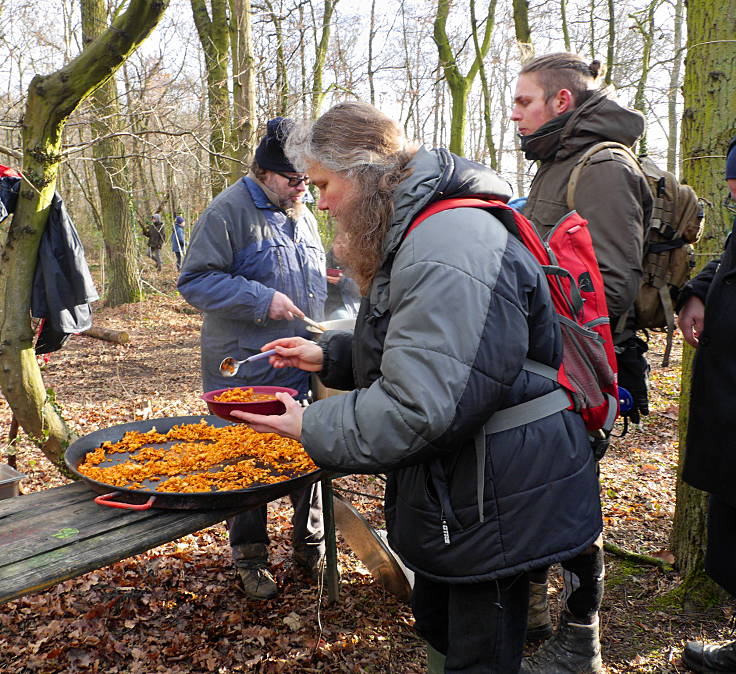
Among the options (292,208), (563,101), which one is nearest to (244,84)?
(292,208)

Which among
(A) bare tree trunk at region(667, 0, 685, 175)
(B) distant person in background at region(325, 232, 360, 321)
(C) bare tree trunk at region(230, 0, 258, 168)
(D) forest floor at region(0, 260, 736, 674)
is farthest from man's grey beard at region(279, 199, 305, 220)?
(A) bare tree trunk at region(667, 0, 685, 175)

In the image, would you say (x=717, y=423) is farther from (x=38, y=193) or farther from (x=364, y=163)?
(x=38, y=193)

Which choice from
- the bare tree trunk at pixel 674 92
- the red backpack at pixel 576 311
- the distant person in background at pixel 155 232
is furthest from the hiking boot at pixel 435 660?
the distant person in background at pixel 155 232

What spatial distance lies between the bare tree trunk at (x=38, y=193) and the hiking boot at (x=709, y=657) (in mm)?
3600

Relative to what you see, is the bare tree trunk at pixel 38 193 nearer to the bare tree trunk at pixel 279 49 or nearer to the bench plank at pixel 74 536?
the bench plank at pixel 74 536

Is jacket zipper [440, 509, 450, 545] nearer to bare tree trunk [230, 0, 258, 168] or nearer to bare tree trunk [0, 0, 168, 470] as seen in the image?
bare tree trunk [0, 0, 168, 470]

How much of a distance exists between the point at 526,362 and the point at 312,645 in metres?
1.97

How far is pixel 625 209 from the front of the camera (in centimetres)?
250

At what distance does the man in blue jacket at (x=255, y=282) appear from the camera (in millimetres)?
3160

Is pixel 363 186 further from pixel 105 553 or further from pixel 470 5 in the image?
pixel 470 5

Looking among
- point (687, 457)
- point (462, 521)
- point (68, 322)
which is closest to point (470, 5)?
point (68, 322)

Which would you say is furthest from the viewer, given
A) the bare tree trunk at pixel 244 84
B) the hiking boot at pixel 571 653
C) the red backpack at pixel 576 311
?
the bare tree trunk at pixel 244 84

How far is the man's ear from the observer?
276 cm

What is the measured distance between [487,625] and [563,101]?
2.16 metres
